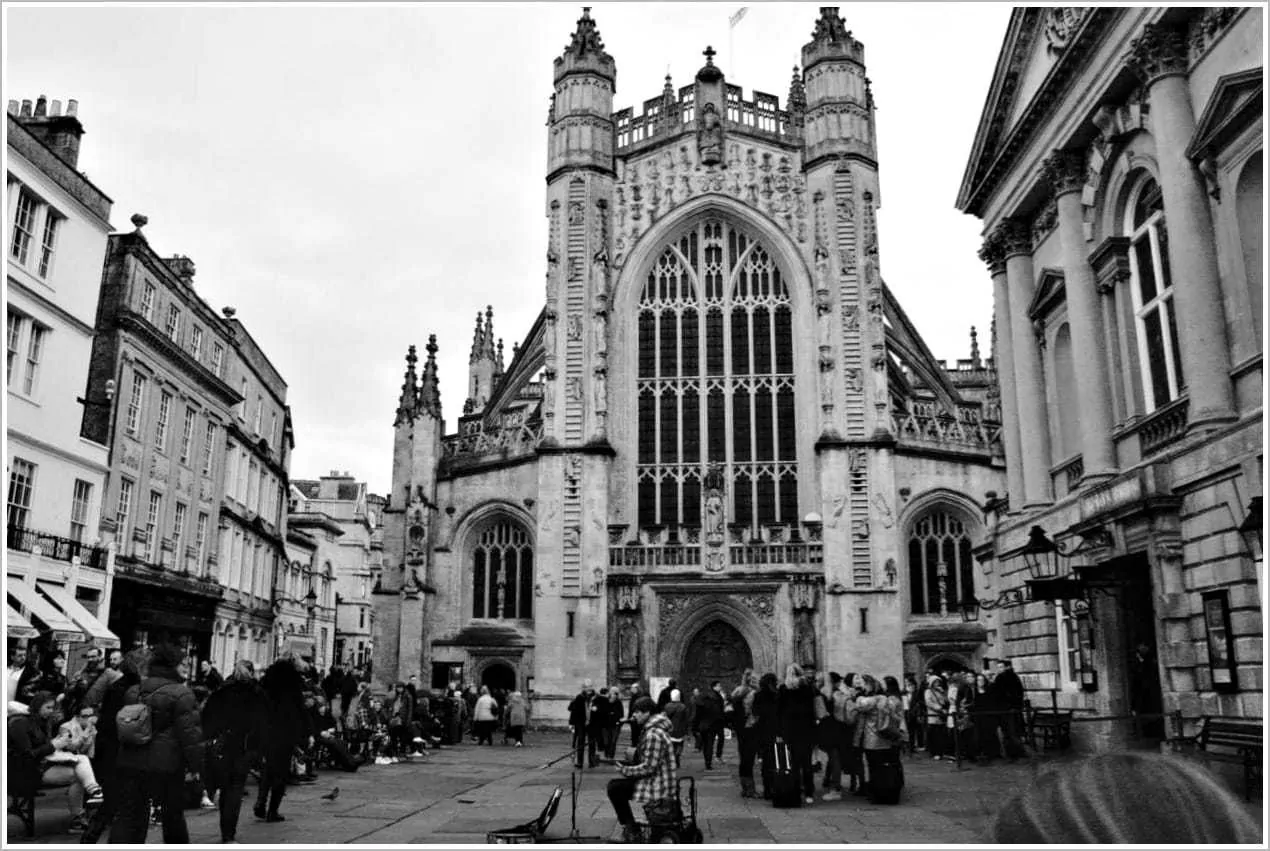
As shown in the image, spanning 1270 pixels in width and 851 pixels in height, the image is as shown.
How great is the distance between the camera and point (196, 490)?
28516mm

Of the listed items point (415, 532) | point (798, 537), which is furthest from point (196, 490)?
point (798, 537)

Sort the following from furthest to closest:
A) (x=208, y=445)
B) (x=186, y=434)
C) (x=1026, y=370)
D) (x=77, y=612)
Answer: (x=208, y=445) → (x=186, y=434) → (x=77, y=612) → (x=1026, y=370)

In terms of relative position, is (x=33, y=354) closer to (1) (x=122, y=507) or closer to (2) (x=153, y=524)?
(1) (x=122, y=507)

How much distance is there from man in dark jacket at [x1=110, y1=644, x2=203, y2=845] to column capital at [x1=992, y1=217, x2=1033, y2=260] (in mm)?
16425

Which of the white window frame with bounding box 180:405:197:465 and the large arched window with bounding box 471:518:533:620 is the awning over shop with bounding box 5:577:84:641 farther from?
the large arched window with bounding box 471:518:533:620

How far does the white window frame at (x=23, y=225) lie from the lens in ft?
65.8

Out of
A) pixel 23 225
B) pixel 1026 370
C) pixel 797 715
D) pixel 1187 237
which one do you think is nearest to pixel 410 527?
pixel 23 225

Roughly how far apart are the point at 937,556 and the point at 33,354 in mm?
24245

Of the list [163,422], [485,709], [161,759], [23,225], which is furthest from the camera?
[163,422]

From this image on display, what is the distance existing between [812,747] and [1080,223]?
9476mm

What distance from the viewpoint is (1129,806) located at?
1.92m

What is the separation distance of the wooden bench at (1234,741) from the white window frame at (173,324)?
946 inches

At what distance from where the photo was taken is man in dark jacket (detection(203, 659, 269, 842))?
972 cm

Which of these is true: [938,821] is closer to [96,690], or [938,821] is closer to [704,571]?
[96,690]
